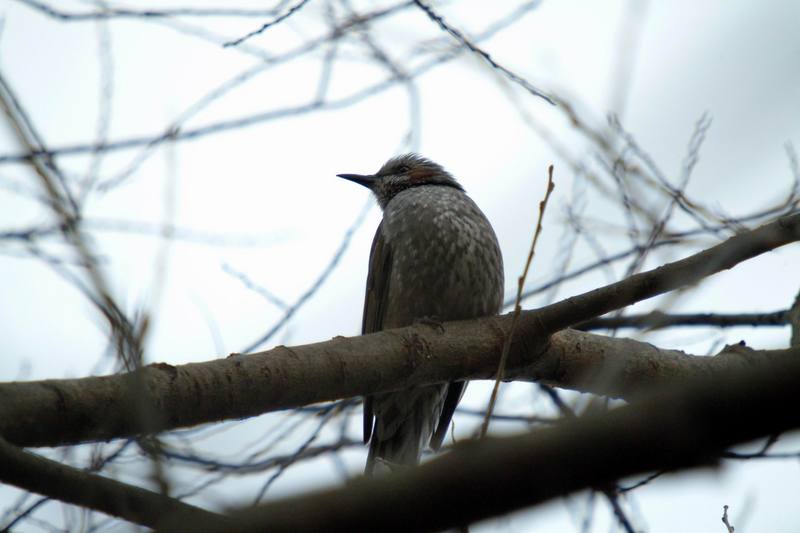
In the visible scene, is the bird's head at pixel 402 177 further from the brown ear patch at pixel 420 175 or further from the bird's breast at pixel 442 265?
the bird's breast at pixel 442 265

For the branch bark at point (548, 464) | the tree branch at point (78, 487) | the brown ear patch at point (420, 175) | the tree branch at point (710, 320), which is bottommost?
the branch bark at point (548, 464)

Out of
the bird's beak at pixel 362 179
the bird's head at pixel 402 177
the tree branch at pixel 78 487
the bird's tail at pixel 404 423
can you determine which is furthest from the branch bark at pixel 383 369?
the bird's beak at pixel 362 179

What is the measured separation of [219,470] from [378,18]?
223 centimetres

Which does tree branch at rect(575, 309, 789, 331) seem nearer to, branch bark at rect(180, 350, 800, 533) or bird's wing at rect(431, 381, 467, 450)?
bird's wing at rect(431, 381, 467, 450)

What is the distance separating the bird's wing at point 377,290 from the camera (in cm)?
442

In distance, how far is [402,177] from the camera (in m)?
5.58

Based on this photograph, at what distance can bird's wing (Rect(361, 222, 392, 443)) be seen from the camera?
442cm

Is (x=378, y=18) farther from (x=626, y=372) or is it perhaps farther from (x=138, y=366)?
(x=138, y=366)

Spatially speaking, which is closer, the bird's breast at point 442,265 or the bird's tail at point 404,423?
the bird's breast at point 442,265

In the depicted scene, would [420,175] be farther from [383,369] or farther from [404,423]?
[383,369]

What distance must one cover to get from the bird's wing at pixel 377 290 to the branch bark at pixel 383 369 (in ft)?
3.09

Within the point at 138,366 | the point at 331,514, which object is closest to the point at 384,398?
the point at 138,366

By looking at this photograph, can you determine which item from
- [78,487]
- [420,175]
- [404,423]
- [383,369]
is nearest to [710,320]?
[404,423]

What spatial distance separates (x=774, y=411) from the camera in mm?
1085
